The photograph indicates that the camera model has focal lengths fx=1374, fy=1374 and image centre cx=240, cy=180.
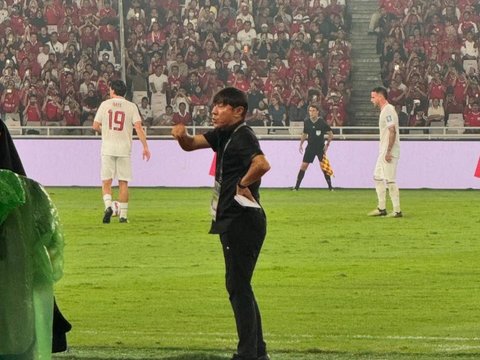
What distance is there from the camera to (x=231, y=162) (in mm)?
8867

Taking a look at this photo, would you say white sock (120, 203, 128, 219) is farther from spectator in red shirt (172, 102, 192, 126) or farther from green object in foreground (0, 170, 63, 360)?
green object in foreground (0, 170, 63, 360)

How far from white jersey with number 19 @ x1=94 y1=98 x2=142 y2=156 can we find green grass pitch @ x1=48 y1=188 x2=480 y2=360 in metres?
1.18

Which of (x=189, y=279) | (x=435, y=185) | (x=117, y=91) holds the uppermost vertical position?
(x=117, y=91)

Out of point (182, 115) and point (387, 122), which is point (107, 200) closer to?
point (387, 122)

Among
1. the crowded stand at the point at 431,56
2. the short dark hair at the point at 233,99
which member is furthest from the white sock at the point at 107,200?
the crowded stand at the point at 431,56

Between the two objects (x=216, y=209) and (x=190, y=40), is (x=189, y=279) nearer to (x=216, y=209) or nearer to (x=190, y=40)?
(x=216, y=209)

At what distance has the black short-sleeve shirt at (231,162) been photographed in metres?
8.81

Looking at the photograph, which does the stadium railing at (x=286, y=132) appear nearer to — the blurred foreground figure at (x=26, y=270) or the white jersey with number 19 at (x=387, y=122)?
the white jersey with number 19 at (x=387, y=122)

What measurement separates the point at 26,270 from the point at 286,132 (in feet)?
84.9

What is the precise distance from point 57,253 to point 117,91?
1372 cm

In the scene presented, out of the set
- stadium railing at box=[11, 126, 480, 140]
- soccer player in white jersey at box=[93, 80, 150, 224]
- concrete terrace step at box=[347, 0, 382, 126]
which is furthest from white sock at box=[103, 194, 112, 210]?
concrete terrace step at box=[347, 0, 382, 126]

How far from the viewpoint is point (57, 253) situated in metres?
6.42

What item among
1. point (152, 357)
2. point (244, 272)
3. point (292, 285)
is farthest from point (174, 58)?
point (244, 272)

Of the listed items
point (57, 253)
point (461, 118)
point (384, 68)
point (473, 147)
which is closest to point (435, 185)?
point (473, 147)
